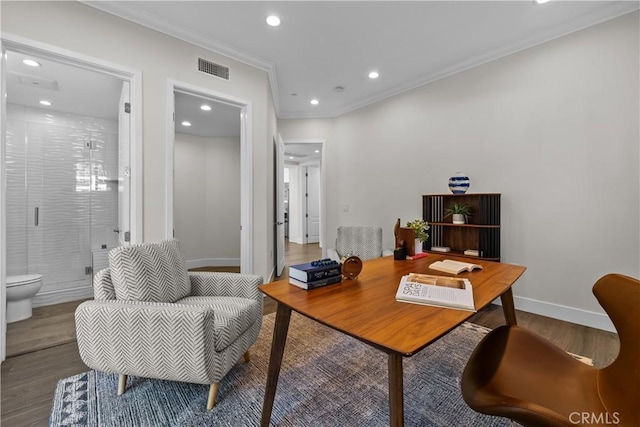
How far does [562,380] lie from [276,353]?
1120 mm

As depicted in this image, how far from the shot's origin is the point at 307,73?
11.1 ft

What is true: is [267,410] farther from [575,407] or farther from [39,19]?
[39,19]

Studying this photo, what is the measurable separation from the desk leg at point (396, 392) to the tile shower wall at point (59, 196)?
4027 mm

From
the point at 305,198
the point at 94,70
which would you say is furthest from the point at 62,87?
the point at 305,198

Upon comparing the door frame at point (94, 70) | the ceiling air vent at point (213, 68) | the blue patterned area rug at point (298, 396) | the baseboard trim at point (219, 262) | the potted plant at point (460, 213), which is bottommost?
the blue patterned area rug at point (298, 396)

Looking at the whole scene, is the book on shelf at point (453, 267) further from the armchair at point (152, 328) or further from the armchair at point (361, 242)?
the armchair at point (361, 242)

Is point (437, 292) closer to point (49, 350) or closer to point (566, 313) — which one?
point (566, 313)

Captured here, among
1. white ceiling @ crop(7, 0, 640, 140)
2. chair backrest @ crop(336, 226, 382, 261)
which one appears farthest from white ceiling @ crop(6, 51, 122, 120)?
chair backrest @ crop(336, 226, 382, 261)

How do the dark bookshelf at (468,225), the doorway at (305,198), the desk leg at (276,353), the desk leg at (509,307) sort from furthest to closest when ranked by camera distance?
the doorway at (305,198), the dark bookshelf at (468,225), the desk leg at (509,307), the desk leg at (276,353)

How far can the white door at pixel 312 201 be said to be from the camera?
802 centimetres

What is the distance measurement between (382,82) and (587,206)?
8.72ft

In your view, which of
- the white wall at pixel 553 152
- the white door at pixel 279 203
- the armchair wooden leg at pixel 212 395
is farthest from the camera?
the white door at pixel 279 203

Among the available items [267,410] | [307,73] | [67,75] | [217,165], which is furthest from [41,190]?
[267,410]

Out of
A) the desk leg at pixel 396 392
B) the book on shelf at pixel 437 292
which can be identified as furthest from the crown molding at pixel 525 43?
the desk leg at pixel 396 392
